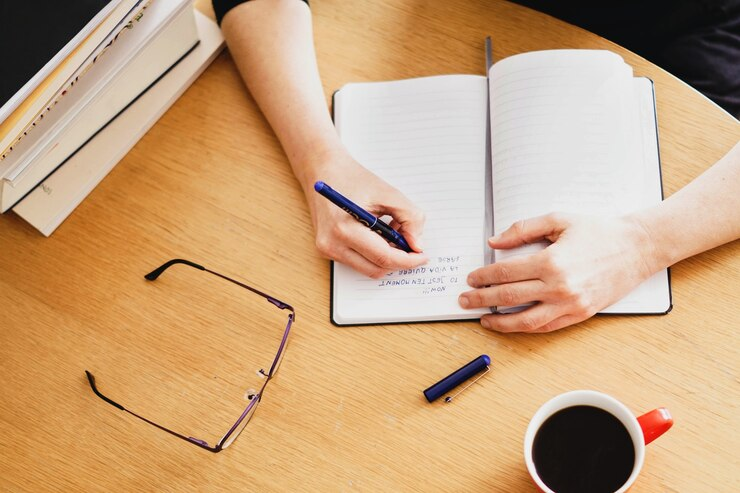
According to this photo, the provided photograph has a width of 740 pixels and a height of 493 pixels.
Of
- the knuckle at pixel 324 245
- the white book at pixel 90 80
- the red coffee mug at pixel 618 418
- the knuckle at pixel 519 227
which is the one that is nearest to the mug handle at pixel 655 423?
the red coffee mug at pixel 618 418

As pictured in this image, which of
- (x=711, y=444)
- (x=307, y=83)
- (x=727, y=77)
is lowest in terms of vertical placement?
(x=711, y=444)

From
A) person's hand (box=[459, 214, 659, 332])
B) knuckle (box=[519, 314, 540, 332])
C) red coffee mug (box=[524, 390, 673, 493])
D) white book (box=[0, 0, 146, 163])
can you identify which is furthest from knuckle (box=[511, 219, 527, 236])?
white book (box=[0, 0, 146, 163])

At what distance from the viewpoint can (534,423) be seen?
753 mm

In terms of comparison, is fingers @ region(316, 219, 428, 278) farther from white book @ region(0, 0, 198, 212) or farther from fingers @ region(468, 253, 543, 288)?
white book @ region(0, 0, 198, 212)

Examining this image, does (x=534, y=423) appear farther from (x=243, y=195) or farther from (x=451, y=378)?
(x=243, y=195)

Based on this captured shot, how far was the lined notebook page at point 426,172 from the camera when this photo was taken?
924mm

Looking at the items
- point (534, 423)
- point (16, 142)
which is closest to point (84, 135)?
point (16, 142)

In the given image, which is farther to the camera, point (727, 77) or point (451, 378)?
point (727, 77)

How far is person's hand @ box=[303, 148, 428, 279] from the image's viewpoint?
92cm

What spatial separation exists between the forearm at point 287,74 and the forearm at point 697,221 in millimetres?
450

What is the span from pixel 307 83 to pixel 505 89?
30 cm

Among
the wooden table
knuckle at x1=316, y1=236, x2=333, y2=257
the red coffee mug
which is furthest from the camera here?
knuckle at x1=316, y1=236, x2=333, y2=257

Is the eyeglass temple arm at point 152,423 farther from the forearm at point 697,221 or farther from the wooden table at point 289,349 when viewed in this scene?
the forearm at point 697,221

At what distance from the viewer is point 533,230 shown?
35.4 inches
